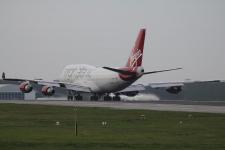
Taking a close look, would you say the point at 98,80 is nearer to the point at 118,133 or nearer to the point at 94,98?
the point at 94,98

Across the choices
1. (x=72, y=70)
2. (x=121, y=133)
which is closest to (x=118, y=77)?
(x=72, y=70)

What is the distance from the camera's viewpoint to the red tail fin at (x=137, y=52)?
8869 centimetres

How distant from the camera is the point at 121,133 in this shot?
33062 millimetres

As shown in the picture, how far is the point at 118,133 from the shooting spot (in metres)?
33.1

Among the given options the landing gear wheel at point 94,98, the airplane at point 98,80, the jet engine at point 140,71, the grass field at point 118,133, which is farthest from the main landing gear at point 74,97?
the grass field at point 118,133

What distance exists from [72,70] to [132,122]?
6667cm

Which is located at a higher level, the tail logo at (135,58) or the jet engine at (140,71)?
the tail logo at (135,58)

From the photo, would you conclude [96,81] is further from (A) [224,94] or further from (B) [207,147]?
(B) [207,147]

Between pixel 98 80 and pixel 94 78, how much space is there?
1.59 metres

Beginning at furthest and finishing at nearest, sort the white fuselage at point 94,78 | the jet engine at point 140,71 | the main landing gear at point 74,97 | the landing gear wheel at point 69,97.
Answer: the landing gear wheel at point 69,97 → the main landing gear at point 74,97 → the white fuselage at point 94,78 → the jet engine at point 140,71

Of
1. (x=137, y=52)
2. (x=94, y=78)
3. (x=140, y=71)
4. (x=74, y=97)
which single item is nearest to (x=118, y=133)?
(x=140, y=71)

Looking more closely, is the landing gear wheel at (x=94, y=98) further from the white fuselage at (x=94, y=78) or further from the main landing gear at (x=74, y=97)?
the main landing gear at (x=74, y=97)

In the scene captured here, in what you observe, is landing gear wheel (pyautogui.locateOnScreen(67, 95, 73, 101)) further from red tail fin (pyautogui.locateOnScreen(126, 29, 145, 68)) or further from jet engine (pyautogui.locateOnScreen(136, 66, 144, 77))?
jet engine (pyautogui.locateOnScreen(136, 66, 144, 77))

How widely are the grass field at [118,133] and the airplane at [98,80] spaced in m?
40.3
